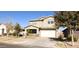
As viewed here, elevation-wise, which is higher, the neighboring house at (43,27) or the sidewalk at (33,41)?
the neighboring house at (43,27)

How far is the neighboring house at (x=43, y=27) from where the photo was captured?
3680 millimetres

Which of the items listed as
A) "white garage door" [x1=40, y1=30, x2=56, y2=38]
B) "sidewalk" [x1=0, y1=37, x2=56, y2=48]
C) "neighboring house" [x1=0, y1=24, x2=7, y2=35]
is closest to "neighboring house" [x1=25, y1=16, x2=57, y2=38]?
"white garage door" [x1=40, y1=30, x2=56, y2=38]

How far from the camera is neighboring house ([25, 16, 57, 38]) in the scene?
3680 millimetres

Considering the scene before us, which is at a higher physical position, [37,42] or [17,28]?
[17,28]

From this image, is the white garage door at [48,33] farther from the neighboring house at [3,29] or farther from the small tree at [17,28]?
the neighboring house at [3,29]

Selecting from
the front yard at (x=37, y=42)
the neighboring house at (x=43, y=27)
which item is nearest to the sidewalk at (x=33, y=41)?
the front yard at (x=37, y=42)

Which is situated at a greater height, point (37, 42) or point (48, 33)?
point (48, 33)

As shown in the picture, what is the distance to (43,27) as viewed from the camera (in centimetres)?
372

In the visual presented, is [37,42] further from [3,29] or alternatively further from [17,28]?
[3,29]

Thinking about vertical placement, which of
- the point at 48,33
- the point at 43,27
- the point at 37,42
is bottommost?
the point at 37,42

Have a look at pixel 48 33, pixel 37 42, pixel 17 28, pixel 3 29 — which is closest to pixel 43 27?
pixel 48 33
